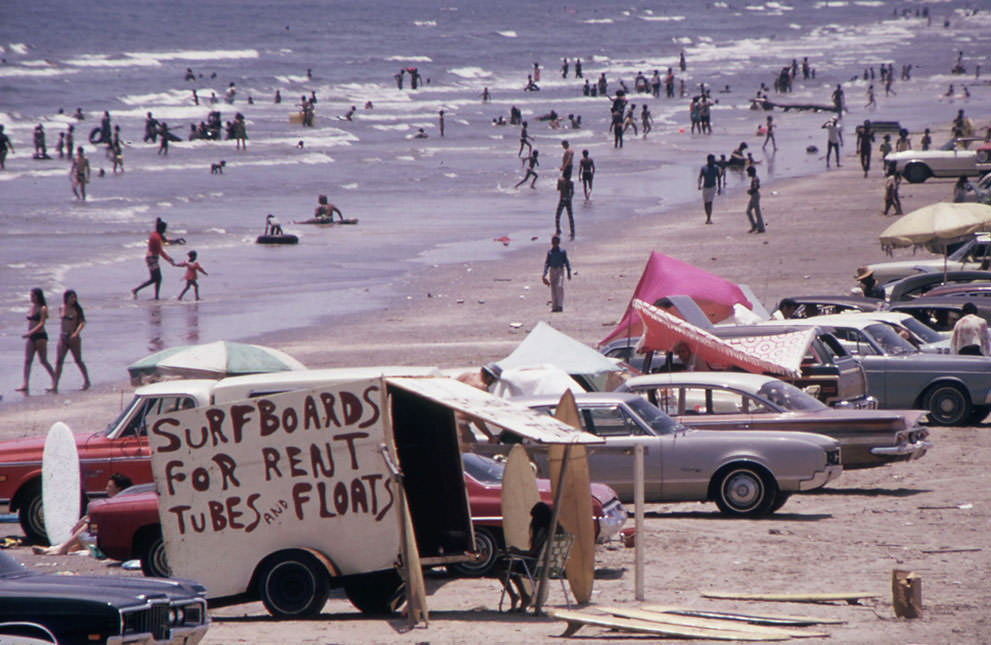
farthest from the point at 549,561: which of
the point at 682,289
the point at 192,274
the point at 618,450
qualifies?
the point at 192,274

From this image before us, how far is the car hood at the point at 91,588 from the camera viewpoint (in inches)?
289

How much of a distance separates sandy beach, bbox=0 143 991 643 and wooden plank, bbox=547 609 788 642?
0.32 ft

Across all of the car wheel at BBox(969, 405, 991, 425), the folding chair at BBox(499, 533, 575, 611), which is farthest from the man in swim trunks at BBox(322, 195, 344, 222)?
the folding chair at BBox(499, 533, 575, 611)

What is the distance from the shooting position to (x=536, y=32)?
478 feet

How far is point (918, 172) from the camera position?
43.2m

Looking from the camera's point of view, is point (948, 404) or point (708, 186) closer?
point (948, 404)

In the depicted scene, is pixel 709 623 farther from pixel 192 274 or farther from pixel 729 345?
pixel 192 274

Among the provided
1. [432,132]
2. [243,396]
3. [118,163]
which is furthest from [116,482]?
[432,132]

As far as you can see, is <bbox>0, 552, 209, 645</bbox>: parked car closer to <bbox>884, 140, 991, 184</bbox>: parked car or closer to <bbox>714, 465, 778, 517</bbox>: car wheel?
<bbox>714, 465, 778, 517</bbox>: car wheel

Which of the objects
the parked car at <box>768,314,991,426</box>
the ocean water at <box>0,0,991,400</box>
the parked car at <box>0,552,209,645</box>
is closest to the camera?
the parked car at <box>0,552,209,645</box>

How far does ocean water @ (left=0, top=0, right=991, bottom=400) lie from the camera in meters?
30.5

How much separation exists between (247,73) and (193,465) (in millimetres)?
97414

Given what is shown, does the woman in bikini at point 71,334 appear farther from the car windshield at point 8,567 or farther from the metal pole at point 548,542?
the car windshield at point 8,567

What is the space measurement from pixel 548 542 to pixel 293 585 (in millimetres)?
1796
